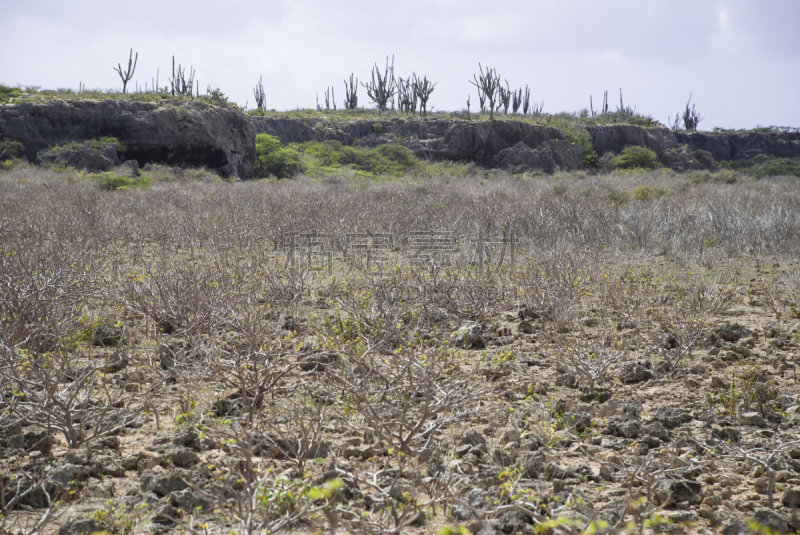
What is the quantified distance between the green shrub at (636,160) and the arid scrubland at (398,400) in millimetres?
29817

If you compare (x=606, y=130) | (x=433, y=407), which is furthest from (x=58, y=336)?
(x=606, y=130)

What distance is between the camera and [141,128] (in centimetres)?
2384

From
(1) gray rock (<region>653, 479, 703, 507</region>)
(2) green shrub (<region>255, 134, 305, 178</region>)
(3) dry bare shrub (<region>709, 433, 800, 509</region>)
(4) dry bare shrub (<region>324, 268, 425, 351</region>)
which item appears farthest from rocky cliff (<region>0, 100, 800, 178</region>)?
(1) gray rock (<region>653, 479, 703, 507</region>)

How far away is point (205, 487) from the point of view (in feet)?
6.90

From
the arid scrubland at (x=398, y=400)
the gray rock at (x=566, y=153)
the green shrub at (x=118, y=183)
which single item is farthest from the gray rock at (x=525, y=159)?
the arid scrubland at (x=398, y=400)

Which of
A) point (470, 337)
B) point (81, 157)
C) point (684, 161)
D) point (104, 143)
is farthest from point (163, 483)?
point (684, 161)

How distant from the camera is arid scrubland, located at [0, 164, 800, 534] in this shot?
193 cm

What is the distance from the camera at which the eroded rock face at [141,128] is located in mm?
22531

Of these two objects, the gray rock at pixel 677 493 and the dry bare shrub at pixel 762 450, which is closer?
the gray rock at pixel 677 493

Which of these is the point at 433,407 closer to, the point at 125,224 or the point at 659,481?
the point at 659,481

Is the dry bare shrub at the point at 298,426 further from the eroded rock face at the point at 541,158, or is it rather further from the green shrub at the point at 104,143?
the eroded rock face at the point at 541,158

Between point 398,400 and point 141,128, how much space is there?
2552 cm

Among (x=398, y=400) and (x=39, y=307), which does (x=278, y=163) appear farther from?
(x=398, y=400)

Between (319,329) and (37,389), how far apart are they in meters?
1.89
